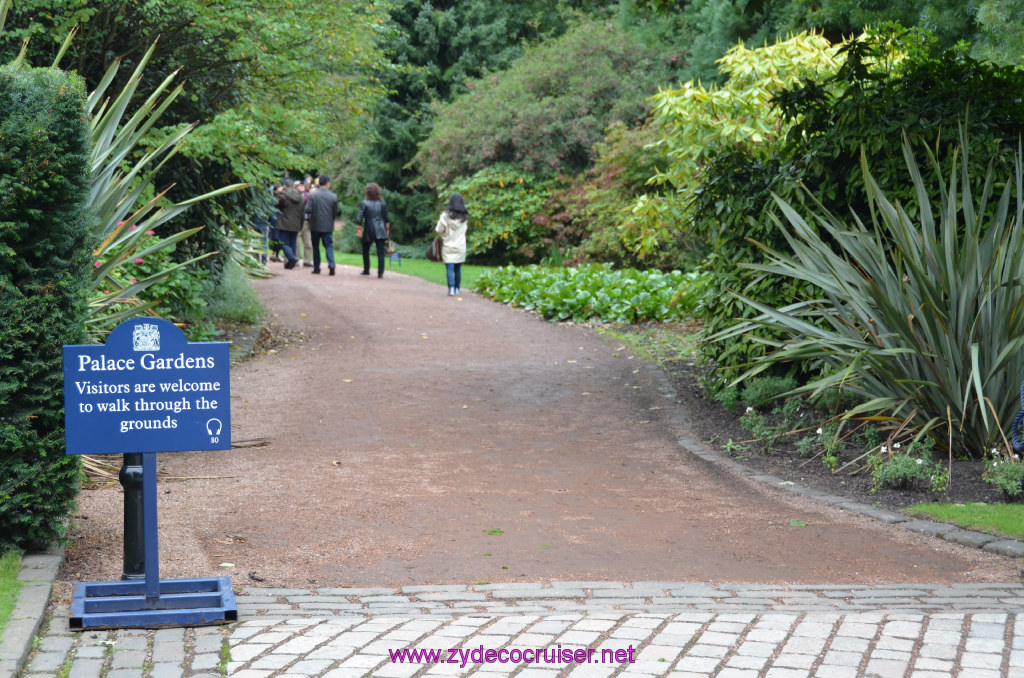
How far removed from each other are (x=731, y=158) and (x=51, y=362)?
241 inches

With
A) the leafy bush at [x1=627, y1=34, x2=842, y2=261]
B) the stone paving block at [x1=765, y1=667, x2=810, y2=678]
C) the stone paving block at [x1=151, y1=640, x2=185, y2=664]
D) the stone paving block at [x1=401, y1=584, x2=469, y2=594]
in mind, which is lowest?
the stone paving block at [x1=401, y1=584, x2=469, y2=594]

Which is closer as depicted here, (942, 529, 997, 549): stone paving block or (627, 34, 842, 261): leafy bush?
(942, 529, 997, 549): stone paving block

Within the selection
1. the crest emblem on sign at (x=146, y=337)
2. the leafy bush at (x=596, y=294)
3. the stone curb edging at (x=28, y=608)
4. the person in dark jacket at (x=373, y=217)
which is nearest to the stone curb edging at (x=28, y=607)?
the stone curb edging at (x=28, y=608)

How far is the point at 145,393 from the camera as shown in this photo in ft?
14.1

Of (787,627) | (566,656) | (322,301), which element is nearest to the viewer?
(566,656)

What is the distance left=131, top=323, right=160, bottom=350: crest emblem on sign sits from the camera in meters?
4.30

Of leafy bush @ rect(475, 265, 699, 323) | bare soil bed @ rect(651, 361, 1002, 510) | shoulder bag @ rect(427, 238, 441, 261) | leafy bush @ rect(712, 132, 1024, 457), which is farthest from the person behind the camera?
shoulder bag @ rect(427, 238, 441, 261)

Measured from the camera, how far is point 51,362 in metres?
4.80

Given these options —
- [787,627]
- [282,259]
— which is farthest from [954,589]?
[282,259]

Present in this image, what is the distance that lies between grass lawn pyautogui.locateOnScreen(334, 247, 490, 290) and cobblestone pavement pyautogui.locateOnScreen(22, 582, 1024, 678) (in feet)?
49.6

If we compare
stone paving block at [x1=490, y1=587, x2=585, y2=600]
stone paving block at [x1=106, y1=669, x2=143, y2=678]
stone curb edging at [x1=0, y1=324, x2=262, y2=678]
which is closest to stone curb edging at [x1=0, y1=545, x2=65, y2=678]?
stone curb edging at [x1=0, y1=324, x2=262, y2=678]

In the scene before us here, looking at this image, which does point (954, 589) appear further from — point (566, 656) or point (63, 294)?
point (63, 294)

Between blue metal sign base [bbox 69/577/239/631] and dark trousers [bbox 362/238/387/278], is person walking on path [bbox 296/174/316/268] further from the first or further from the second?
blue metal sign base [bbox 69/577/239/631]

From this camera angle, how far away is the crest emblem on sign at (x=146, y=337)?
14.1 feet
